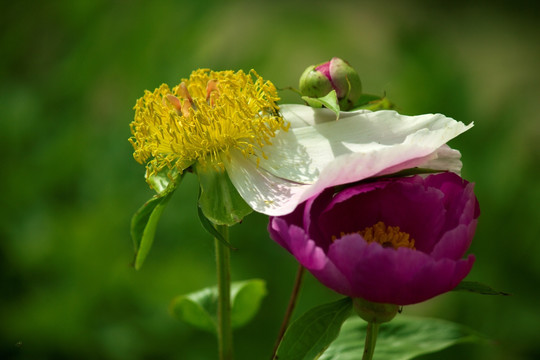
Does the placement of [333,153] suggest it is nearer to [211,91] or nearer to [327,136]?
[327,136]

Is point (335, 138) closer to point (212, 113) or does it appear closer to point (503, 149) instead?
point (212, 113)

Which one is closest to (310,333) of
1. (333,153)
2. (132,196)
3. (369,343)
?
(369,343)

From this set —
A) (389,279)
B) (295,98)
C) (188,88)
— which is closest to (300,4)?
(295,98)

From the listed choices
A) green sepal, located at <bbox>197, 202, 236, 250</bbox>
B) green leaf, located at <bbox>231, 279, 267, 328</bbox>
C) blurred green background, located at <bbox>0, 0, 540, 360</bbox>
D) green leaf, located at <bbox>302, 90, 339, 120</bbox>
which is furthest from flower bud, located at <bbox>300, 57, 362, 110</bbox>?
blurred green background, located at <bbox>0, 0, 540, 360</bbox>

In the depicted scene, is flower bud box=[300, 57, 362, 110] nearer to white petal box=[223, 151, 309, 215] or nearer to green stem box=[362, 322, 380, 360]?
white petal box=[223, 151, 309, 215]

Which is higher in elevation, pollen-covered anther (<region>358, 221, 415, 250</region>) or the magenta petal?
the magenta petal

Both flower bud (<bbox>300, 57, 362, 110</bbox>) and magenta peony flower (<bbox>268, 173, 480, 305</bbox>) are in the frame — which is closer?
magenta peony flower (<bbox>268, 173, 480, 305</bbox>)
